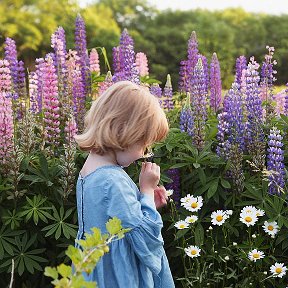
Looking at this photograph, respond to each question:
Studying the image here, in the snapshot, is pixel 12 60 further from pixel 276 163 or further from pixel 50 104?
pixel 276 163

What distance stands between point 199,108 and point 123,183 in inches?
61.3

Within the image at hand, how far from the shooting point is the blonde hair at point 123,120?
2670 mm

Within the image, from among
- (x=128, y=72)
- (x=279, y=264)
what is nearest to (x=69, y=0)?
(x=128, y=72)

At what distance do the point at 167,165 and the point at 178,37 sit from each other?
16465 mm

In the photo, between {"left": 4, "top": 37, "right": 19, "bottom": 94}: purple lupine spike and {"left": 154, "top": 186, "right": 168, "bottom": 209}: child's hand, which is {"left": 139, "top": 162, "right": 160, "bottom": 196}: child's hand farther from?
{"left": 4, "top": 37, "right": 19, "bottom": 94}: purple lupine spike

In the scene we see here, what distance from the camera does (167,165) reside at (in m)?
3.99

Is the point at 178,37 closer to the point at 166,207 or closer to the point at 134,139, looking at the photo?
the point at 166,207

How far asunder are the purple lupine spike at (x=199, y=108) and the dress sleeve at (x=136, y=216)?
133 cm

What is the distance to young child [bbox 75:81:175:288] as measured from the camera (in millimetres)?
2686

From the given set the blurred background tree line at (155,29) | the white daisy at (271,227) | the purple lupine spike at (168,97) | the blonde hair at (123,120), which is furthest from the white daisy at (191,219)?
the blurred background tree line at (155,29)

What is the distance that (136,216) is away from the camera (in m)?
2.69

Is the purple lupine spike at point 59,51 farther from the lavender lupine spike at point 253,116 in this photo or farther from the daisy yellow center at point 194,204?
the daisy yellow center at point 194,204

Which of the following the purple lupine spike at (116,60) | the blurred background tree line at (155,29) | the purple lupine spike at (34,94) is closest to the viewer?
the purple lupine spike at (34,94)

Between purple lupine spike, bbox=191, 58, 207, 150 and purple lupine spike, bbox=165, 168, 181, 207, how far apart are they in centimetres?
22
